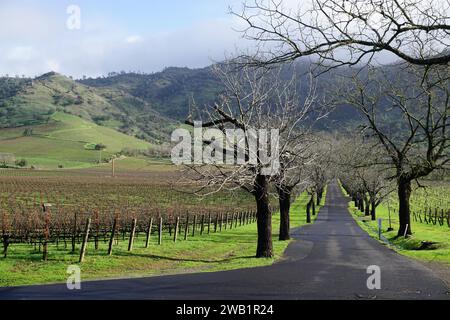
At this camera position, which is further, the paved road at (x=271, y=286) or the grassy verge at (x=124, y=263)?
the grassy verge at (x=124, y=263)

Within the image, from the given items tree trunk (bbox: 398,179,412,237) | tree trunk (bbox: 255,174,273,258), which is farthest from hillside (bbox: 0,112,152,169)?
tree trunk (bbox: 255,174,273,258)

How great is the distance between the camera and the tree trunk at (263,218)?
21.4 metres

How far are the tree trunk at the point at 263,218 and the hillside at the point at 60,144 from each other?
114 m

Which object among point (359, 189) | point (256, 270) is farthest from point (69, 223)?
point (359, 189)

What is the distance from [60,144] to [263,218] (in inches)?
5977

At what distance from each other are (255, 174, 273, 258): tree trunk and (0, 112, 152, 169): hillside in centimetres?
11393

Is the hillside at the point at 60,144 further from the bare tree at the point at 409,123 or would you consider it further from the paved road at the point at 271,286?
the paved road at the point at 271,286

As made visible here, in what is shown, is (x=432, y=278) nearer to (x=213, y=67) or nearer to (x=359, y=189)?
(x=213, y=67)

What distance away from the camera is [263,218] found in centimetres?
2167

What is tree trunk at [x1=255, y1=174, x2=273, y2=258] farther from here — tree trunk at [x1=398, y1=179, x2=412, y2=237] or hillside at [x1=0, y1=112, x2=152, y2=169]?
hillside at [x1=0, y1=112, x2=152, y2=169]

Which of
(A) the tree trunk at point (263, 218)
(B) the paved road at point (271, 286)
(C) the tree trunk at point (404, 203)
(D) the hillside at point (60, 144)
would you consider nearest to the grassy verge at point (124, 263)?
(A) the tree trunk at point (263, 218)

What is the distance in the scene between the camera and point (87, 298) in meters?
11.4

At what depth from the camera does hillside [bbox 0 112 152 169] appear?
14088 centimetres

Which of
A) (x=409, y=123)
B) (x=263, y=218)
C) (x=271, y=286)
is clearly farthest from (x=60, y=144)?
(x=271, y=286)
